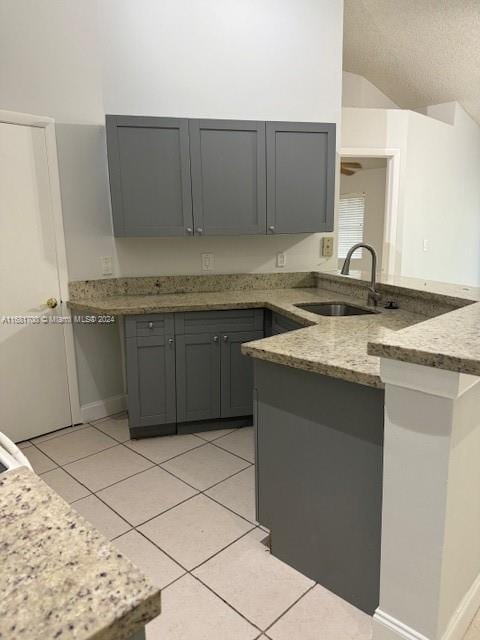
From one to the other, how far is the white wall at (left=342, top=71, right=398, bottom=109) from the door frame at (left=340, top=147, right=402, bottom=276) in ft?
3.01

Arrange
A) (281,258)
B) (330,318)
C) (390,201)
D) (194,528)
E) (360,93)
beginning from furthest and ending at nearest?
1. (360,93)
2. (390,201)
3. (281,258)
4. (330,318)
5. (194,528)

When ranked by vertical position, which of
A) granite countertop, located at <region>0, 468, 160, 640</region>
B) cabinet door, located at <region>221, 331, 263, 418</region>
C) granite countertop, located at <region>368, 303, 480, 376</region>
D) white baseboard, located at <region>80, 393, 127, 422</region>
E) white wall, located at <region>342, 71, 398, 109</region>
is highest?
white wall, located at <region>342, 71, 398, 109</region>

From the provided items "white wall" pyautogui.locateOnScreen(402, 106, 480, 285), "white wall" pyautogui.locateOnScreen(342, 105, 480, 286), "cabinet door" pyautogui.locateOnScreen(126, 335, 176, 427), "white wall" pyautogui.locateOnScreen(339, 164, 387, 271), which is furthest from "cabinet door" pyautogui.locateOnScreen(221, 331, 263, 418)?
"white wall" pyautogui.locateOnScreen(339, 164, 387, 271)

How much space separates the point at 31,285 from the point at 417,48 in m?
4.12

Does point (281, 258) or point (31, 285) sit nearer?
point (31, 285)

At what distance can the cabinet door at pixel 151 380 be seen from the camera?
291cm

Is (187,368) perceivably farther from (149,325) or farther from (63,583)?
(63,583)

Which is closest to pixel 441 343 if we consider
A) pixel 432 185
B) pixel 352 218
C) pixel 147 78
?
pixel 147 78

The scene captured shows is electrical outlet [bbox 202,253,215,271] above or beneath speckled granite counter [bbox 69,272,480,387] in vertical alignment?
above

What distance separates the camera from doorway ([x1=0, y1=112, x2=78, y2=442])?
9.23ft

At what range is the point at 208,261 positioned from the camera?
135 inches

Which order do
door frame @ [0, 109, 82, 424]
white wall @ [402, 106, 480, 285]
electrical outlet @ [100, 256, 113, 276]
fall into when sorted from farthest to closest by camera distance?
white wall @ [402, 106, 480, 285], electrical outlet @ [100, 256, 113, 276], door frame @ [0, 109, 82, 424]

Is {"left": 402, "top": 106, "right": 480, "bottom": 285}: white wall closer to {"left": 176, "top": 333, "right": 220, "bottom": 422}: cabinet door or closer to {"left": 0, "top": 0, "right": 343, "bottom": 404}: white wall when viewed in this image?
{"left": 0, "top": 0, "right": 343, "bottom": 404}: white wall

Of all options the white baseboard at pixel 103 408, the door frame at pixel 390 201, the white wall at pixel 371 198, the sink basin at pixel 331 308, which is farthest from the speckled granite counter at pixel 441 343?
the white wall at pixel 371 198
